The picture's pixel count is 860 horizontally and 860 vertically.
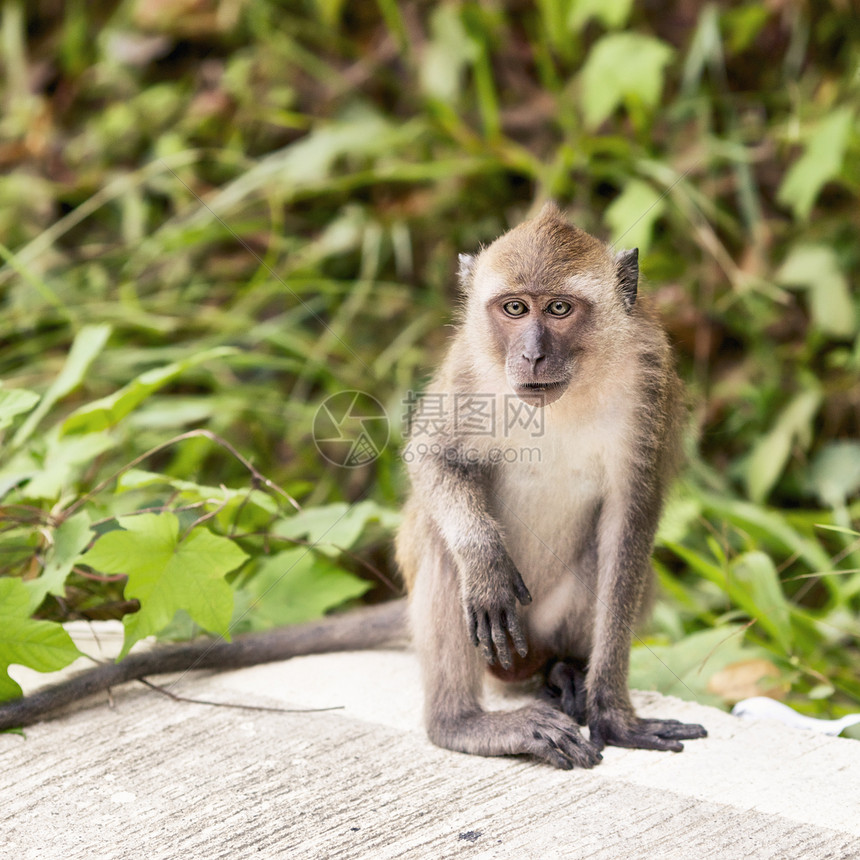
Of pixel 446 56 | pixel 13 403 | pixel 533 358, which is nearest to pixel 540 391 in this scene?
pixel 533 358

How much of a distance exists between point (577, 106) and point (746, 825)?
491 cm

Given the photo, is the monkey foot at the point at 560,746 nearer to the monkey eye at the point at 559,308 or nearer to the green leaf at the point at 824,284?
the monkey eye at the point at 559,308

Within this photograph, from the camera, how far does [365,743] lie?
2.49 metres

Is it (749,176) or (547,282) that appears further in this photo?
(749,176)

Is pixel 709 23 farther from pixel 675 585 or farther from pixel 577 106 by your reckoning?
pixel 675 585

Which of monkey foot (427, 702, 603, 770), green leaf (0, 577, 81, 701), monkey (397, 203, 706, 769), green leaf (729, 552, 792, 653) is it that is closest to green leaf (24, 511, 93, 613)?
green leaf (0, 577, 81, 701)

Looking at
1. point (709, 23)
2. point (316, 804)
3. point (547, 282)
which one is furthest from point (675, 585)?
point (709, 23)

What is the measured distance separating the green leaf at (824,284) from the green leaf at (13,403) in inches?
149

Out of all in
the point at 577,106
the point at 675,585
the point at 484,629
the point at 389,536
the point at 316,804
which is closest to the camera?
the point at 316,804

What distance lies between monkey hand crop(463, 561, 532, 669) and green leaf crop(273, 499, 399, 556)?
0.70 m

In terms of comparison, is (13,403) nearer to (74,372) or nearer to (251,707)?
(74,372)

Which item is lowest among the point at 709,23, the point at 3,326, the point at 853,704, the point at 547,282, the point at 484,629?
the point at 853,704

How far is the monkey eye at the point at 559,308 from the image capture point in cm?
271

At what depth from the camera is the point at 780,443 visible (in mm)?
4891
